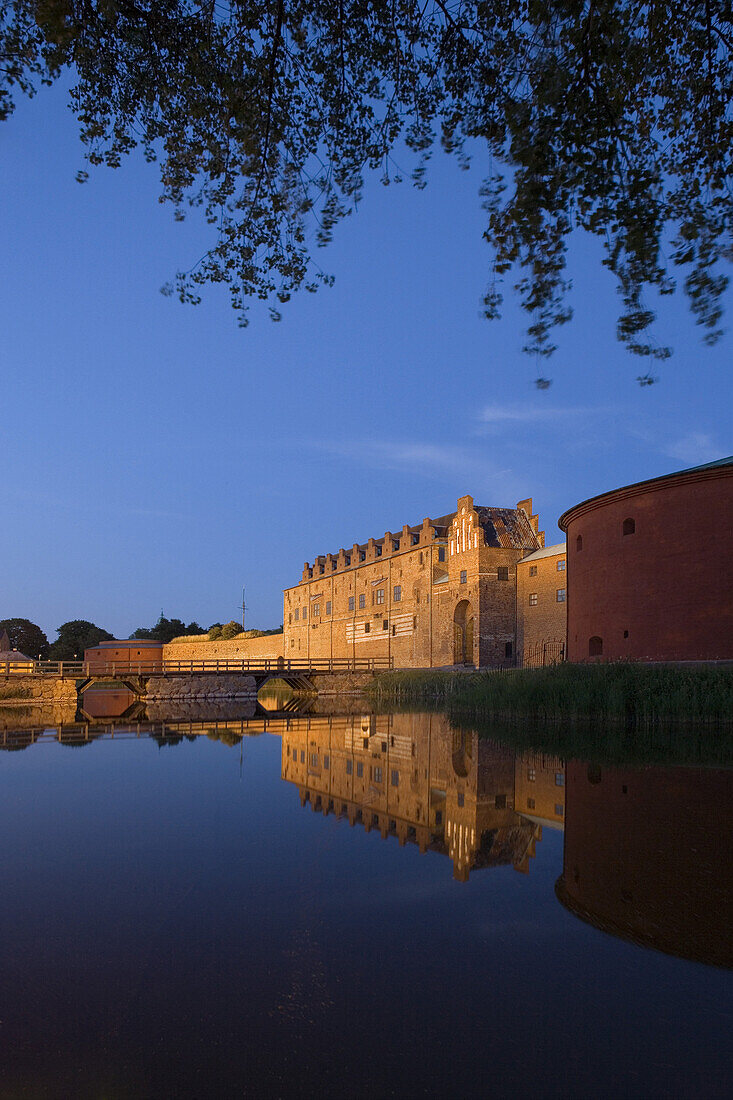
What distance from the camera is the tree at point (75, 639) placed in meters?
70.6

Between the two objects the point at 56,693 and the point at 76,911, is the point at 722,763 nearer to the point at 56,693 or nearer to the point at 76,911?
the point at 76,911

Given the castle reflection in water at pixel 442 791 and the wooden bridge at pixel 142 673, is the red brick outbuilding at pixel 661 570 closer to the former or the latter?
the castle reflection in water at pixel 442 791

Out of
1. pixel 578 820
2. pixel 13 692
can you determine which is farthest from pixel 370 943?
pixel 13 692

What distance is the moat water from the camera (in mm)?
2451

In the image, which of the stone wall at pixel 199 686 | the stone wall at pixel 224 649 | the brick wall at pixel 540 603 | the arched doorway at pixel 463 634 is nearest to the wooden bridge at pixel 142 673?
the stone wall at pixel 199 686

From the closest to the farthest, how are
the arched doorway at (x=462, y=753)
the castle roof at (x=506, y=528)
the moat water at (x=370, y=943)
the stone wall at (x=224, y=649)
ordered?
1. the moat water at (x=370, y=943)
2. the arched doorway at (x=462, y=753)
3. the castle roof at (x=506, y=528)
4. the stone wall at (x=224, y=649)

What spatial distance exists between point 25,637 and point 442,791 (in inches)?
2944

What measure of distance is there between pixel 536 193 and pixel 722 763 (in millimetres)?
7425

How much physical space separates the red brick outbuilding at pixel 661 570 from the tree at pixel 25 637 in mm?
65689

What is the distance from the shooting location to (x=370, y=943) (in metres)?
Result: 3.54

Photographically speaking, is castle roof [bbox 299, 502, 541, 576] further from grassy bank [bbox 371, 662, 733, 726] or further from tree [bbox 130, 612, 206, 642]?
tree [bbox 130, 612, 206, 642]

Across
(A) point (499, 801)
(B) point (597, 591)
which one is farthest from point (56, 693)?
(A) point (499, 801)

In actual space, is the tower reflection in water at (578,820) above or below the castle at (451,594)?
below

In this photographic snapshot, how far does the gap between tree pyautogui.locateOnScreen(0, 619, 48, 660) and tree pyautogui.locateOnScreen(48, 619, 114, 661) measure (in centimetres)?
118
